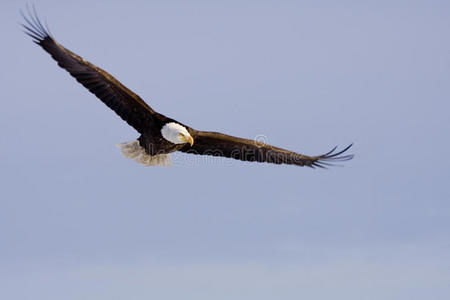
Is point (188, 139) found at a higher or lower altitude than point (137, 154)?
lower

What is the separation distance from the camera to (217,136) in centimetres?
1331

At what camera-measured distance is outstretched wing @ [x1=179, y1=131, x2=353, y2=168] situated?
42.9 ft

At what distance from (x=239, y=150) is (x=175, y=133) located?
1341 millimetres

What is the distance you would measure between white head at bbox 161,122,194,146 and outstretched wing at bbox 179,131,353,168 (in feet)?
1.27

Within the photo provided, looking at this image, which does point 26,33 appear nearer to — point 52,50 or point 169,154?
point 52,50

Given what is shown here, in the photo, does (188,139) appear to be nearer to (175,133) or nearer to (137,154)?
(175,133)

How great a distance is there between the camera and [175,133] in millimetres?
12750

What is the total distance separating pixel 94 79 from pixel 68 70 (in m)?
0.44

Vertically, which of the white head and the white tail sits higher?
the white tail

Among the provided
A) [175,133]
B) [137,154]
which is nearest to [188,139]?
[175,133]

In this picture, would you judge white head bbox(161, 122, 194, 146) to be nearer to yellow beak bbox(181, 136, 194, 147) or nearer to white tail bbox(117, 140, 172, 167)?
yellow beak bbox(181, 136, 194, 147)

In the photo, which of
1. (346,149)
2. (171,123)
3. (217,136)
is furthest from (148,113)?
(346,149)

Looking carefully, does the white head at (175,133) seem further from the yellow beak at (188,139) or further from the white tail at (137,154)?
the white tail at (137,154)

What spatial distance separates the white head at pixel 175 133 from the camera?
41.8 feet
